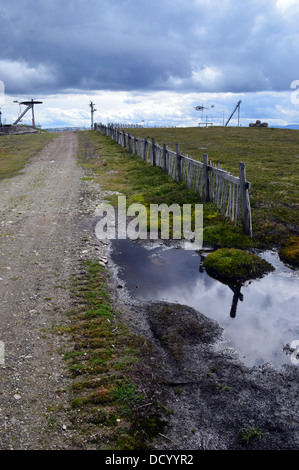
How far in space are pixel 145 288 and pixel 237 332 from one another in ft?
6.69

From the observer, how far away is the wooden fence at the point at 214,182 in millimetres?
9352

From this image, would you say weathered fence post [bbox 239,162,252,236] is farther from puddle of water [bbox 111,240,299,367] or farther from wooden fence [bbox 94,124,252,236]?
puddle of water [bbox 111,240,299,367]

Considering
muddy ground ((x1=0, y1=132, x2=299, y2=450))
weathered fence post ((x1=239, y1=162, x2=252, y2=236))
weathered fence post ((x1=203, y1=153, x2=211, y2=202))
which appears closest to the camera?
muddy ground ((x1=0, y1=132, x2=299, y2=450))

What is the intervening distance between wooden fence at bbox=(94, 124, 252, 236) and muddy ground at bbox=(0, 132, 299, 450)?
371 cm

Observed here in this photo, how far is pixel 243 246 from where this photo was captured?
8.91m

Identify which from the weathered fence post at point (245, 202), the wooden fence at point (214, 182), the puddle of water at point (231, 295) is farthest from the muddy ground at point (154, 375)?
the wooden fence at point (214, 182)

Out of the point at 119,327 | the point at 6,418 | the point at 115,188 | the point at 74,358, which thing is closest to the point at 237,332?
the point at 119,327

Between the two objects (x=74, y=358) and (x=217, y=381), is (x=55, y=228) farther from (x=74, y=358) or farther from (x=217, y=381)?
(x=217, y=381)

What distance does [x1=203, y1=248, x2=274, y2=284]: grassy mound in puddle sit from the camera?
7.65 m

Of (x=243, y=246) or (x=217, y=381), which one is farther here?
(x=243, y=246)

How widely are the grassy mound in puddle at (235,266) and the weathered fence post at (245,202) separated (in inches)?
49.4

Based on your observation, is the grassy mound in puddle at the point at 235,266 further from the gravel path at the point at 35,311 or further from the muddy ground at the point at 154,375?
the gravel path at the point at 35,311

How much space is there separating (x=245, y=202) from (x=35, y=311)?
18.2ft

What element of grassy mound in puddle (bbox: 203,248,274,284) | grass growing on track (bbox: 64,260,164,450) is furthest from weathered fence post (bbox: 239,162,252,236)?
grass growing on track (bbox: 64,260,164,450)
